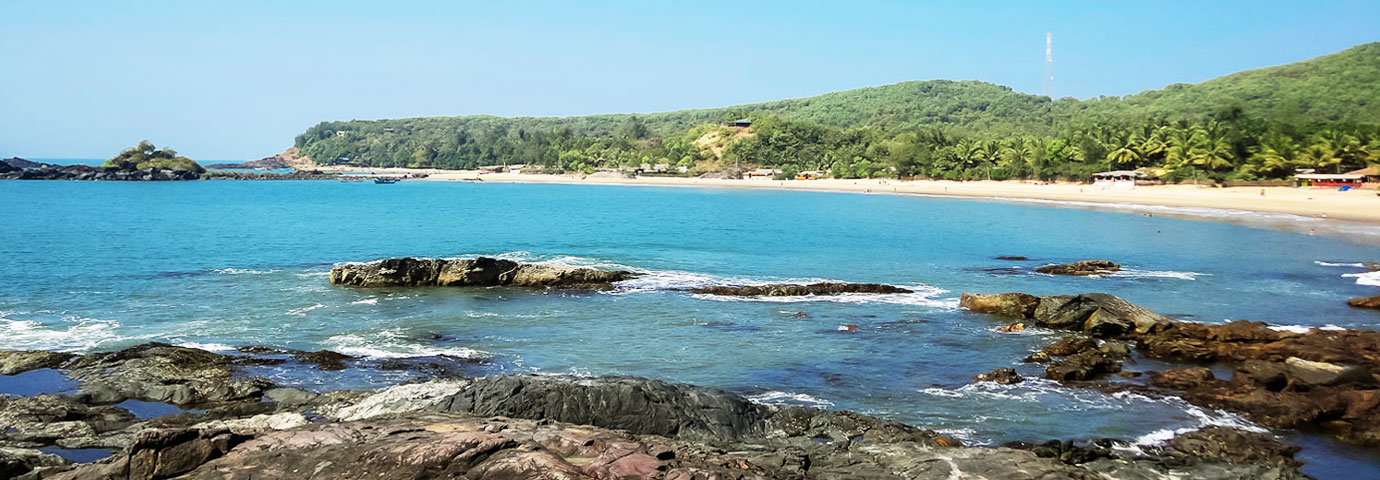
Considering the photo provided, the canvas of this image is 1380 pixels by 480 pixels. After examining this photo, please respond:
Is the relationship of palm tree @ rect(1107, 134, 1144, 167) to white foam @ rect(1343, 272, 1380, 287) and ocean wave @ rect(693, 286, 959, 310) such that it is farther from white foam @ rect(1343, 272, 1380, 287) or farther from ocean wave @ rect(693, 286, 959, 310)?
ocean wave @ rect(693, 286, 959, 310)

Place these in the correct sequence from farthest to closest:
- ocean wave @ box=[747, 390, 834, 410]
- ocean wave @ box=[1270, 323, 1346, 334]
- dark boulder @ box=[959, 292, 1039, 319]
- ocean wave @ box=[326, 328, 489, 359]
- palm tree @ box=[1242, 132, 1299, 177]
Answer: palm tree @ box=[1242, 132, 1299, 177] < dark boulder @ box=[959, 292, 1039, 319] < ocean wave @ box=[1270, 323, 1346, 334] < ocean wave @ box=[326, 328, 489, 359] < ocean wave @ box=[747, 390, 834, 410]

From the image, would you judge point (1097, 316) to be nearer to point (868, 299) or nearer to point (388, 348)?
point (868, 299)

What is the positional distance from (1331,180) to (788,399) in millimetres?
81998

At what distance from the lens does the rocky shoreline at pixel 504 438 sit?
8.47 meters

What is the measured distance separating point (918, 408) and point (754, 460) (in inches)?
213

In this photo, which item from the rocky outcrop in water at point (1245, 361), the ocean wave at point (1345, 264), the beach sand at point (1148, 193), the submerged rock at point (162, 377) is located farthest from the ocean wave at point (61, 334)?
the beach sand at point (1148, 193)

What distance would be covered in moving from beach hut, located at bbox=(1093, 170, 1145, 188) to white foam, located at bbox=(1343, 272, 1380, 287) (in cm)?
6354

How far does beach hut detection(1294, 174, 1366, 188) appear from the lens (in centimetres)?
7512

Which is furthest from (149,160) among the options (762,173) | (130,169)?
(762,173)

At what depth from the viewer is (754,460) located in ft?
33.6

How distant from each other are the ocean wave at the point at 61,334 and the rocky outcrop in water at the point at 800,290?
15606mm

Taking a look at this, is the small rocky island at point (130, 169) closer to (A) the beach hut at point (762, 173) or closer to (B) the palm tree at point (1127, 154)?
(A) the beach hut at point (762, 173)

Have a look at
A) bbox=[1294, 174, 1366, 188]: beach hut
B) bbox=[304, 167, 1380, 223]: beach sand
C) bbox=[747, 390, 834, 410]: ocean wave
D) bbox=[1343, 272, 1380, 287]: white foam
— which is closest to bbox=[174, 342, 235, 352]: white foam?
bbox=[747, 390, 834, 410]: ocean wave

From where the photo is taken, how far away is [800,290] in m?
27.8
